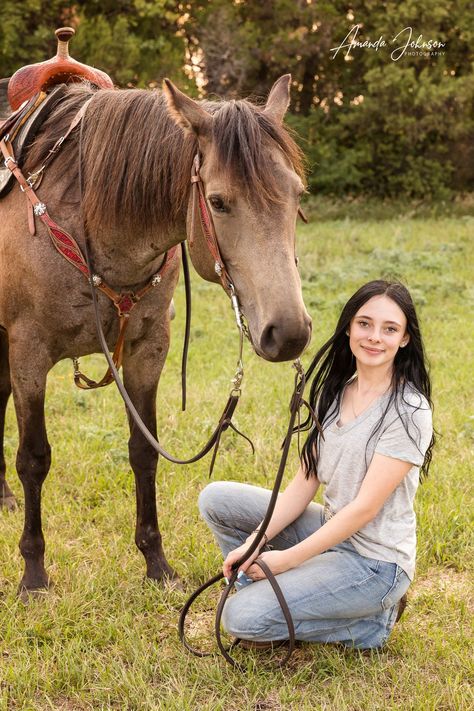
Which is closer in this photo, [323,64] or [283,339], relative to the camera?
[283,339]

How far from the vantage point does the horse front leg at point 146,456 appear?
3086 millimetres

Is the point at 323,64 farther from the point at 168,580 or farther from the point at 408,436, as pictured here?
the point at 408,436

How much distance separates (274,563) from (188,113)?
4.82 feet

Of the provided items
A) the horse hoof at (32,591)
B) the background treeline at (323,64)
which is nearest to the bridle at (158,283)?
the horse hoof at (32,591)

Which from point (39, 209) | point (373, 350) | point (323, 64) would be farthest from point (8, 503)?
point (323, 64)

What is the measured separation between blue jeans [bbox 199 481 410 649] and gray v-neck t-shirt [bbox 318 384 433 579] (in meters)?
0.06

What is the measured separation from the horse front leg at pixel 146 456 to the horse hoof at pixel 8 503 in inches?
36.7

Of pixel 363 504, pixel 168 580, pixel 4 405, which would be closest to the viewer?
pixel 363 504

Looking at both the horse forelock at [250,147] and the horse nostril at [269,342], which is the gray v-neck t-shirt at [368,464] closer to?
the horse nostril at [269,342]

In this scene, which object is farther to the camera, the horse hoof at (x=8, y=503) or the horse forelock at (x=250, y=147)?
the horse hoof at (x=8, y=503)

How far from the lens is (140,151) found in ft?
8.25

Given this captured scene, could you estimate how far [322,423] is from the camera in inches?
105

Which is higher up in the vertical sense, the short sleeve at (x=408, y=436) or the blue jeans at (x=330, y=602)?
the short sleeve at (x=408, y=436)

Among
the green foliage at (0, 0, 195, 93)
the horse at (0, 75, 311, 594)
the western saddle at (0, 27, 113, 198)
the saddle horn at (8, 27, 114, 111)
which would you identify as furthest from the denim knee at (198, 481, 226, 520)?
the green foliage at (0, 0, 195, 93)
